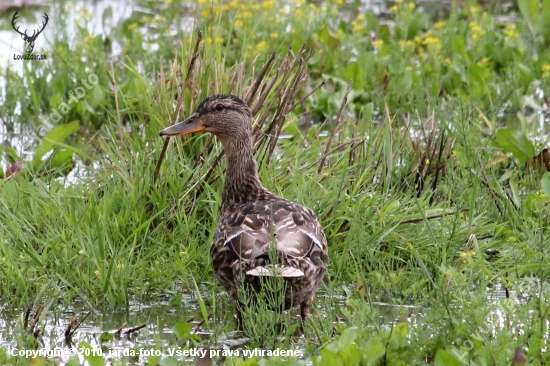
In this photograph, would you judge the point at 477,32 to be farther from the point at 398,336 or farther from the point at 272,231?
the point at 398,336

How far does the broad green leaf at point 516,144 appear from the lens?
7648 millimetres

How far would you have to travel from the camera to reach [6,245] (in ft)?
20.6

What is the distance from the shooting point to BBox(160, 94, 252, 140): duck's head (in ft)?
21.5

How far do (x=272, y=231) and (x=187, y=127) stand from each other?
1.33 meters

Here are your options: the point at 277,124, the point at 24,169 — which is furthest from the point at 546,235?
the point at 24,169

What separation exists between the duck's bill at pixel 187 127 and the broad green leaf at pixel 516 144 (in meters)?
2.34

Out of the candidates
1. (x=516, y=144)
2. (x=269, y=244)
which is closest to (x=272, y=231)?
(x=269, y=244)

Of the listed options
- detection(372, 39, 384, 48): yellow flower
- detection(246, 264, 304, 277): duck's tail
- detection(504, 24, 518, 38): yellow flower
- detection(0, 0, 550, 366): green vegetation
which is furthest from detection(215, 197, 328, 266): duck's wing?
detection(504, 24, 518, 38): yellow flower

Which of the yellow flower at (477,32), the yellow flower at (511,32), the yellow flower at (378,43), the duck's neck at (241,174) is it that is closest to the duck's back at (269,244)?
the duck's neck at (241,174)

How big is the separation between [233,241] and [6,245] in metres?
1.49

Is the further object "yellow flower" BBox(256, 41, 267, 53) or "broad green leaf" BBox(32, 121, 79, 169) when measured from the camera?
"yellow flower" BBox(256, 41, 267, 53)

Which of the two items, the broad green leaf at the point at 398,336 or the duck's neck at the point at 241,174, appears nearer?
the broad green leaf at the point at 398,336

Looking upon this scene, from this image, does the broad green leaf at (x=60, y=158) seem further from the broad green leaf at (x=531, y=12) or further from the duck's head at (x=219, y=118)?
the broad green leaf at (x=531, y=12)

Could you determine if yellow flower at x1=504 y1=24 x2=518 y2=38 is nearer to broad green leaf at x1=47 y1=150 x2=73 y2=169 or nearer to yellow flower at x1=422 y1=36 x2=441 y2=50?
yellow flower at x1=422 y1=36 x2=441 y2=50
